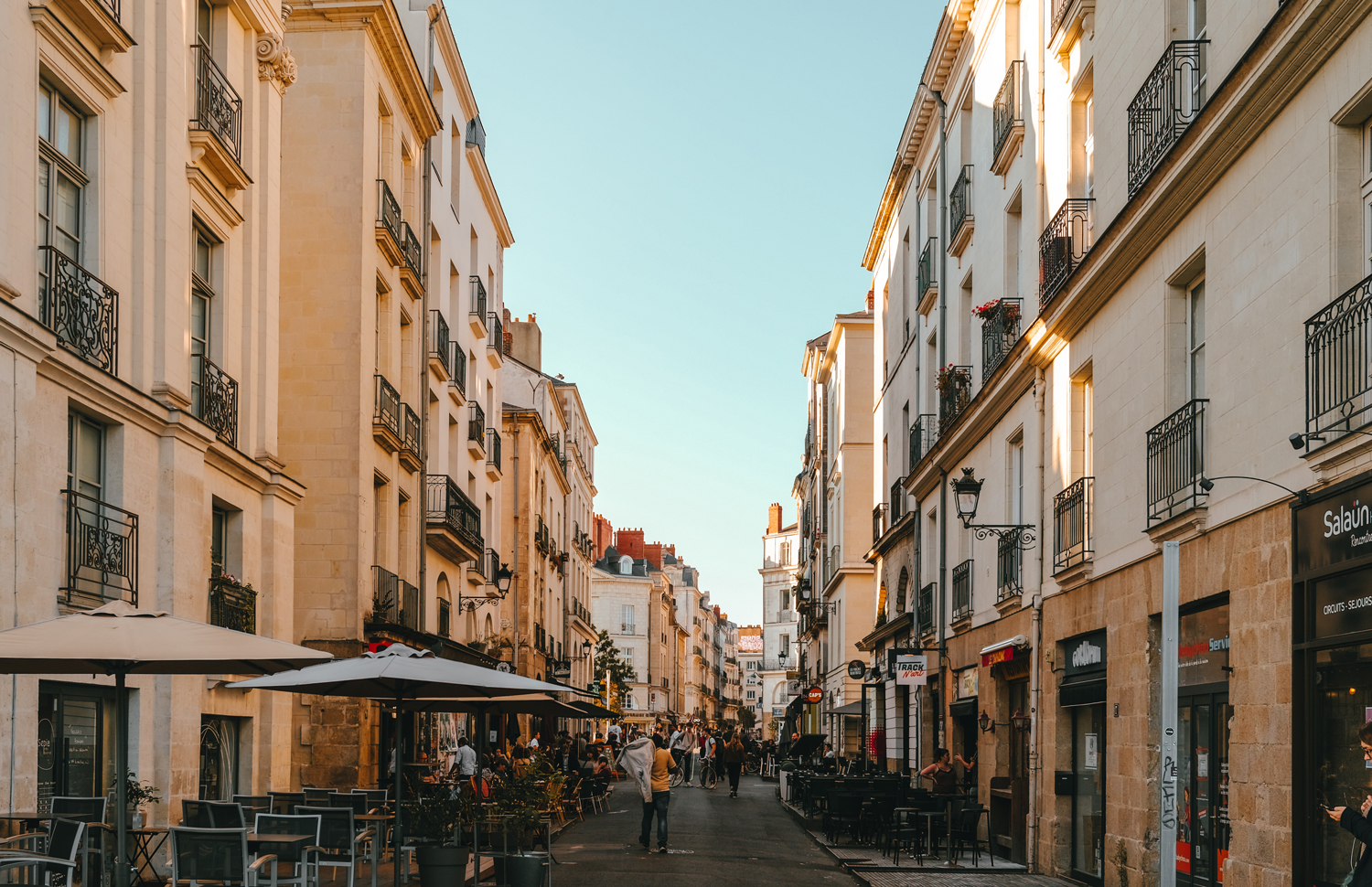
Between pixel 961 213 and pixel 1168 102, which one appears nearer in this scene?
pixel 1168 102

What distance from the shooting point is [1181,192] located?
12.9 metres

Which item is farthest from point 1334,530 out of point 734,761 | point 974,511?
point 734,761

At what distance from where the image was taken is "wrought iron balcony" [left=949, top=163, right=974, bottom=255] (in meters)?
24.9

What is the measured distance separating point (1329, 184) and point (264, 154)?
14.3 meters

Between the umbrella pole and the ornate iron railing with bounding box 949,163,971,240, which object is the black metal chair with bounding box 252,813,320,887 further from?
the ornate iron railing with bounding box 949,163,971,240

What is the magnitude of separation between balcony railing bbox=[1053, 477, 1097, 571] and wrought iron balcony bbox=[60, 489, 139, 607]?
10248mm

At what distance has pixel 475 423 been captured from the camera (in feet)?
117

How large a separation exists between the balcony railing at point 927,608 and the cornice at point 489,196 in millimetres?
15736

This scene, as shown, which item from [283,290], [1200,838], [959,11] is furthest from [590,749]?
[1200,838]

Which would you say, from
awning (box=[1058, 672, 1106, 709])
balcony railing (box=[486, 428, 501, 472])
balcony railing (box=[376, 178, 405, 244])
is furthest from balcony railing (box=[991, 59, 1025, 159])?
balcony railing (box=[486, 428, 501, 472])

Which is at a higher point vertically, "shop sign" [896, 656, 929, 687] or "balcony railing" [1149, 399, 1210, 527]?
"balcony railing" [1149, 399, 1210, 527]

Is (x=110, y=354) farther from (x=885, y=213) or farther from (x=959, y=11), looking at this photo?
(x=885, y=213)

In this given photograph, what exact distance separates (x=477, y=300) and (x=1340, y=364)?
2844cm

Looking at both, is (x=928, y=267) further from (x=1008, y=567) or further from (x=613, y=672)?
(x=613, y=672)
